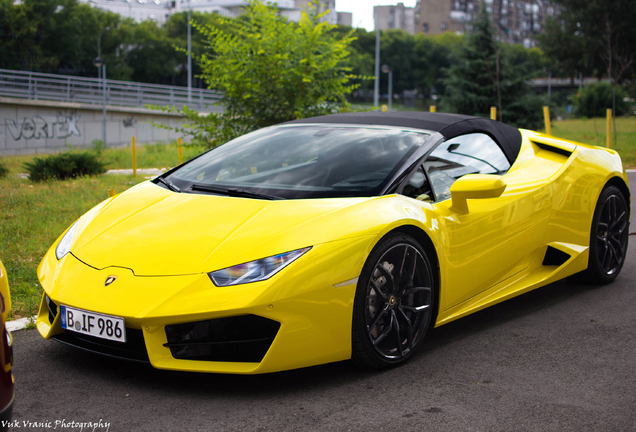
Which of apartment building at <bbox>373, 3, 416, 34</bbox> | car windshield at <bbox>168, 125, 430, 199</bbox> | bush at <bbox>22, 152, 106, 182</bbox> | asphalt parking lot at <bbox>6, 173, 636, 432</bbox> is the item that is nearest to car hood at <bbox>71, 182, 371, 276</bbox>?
car windshield at <bbox>168, 125, 430, 199</bbox>

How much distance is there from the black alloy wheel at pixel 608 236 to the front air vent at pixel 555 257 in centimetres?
42

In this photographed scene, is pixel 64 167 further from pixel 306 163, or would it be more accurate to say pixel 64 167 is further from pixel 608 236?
pixel 608 236

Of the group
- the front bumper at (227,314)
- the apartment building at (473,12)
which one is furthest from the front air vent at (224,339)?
the apartment building at (473,12)

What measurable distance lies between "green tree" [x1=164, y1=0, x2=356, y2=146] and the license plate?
19.6 ft

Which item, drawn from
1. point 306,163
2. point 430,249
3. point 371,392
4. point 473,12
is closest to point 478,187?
point 430,249

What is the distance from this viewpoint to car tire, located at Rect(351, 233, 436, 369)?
276 centimetres

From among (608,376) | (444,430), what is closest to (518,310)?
(608,376)

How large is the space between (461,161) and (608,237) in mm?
1589

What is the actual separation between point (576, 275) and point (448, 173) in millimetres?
1658

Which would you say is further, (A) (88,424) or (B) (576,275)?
(B) (576,275)

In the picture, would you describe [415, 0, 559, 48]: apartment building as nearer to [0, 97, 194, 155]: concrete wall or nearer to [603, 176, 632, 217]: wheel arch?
Answer: [0, 97, 194, 155]: concrete wall

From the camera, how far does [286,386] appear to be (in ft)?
8.95

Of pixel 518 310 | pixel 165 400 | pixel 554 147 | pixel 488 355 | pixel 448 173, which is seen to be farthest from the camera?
pixel 554 147

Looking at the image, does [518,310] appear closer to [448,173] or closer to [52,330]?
[448,173]
